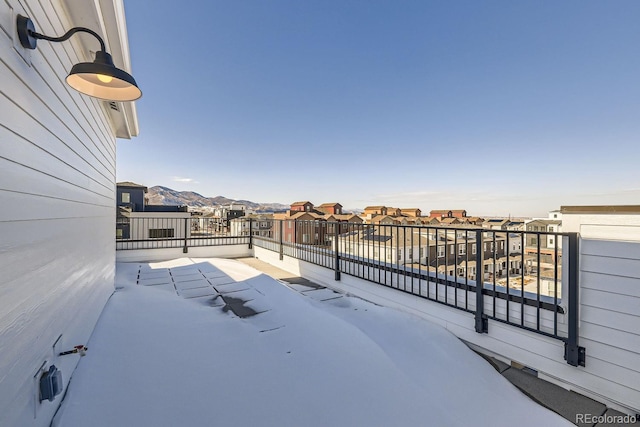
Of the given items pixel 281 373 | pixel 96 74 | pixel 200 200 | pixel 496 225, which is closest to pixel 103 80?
pixel 96 74

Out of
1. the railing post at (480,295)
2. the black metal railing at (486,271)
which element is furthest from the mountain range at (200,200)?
the railing post at (480,295)

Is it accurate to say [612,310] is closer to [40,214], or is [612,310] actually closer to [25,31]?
[40,214]

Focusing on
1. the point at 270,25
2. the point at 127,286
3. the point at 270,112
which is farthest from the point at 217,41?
the point at 127,286

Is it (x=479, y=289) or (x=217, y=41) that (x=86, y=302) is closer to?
(x=479, y=289)

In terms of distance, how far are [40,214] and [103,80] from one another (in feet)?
2.88

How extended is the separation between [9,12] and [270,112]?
11.4 metres

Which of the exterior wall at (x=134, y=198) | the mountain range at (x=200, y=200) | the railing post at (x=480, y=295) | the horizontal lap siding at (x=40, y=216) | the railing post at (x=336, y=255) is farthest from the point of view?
the mountain range at (x=200, y=200)

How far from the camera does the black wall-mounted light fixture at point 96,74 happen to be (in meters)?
1.17

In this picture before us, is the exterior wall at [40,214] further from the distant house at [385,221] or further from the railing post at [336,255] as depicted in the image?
the distant house at [385,221]

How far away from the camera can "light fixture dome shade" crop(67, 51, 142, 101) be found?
4.45ft

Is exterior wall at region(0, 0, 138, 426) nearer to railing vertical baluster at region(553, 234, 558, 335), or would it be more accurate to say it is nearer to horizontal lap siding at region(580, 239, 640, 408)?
railing vertical baluster at region(553, 234, 558, 335)

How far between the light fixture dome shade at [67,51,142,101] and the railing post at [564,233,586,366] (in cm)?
337

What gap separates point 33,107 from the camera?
1.27m

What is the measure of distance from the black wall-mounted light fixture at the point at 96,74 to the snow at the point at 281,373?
193 centimetres
